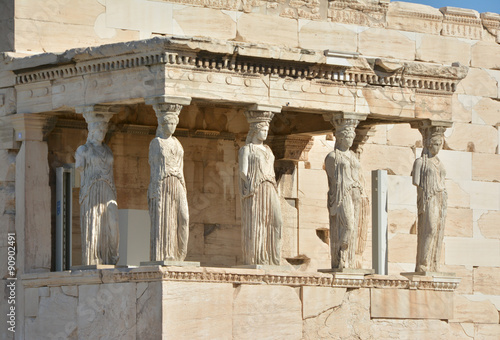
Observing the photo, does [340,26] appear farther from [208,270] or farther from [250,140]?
[208,270]

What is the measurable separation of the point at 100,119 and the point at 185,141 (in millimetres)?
2228

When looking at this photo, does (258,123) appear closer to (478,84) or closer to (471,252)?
(471,252)

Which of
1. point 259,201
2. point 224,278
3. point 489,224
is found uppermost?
point 259,201

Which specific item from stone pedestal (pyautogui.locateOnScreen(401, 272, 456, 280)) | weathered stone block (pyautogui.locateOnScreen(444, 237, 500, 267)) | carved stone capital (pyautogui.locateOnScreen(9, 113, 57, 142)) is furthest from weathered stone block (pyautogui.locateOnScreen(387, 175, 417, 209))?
carved stone capital (pyautogui.locateOnScreen(9, 113, 57, 142))

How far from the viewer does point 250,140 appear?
17734mm

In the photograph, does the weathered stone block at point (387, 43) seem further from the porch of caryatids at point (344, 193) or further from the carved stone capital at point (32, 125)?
the carved stone capital at point (32, 125)

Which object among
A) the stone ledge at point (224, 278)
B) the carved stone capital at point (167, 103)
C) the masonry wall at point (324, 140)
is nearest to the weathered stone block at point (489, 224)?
the masonry wall at point (324, 140)

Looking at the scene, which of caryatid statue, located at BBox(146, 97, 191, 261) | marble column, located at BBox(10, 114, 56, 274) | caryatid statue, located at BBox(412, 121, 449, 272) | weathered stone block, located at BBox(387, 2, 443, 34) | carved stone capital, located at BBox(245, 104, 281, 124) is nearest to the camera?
caryatid statue, located at BBox(146, 97, 191, 261)

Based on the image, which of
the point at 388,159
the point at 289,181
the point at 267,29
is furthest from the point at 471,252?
the point at 267,29

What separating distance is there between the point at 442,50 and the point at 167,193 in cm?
555

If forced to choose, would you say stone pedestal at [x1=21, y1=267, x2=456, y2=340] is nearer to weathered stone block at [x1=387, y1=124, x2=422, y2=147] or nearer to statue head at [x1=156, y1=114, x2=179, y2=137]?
statue head at [x1=156, y1=114, x2=179, y2=137]

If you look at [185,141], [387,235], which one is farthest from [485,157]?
[185,141]

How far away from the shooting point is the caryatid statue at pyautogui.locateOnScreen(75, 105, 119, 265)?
17.4 metres

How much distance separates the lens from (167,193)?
55.9 ft
